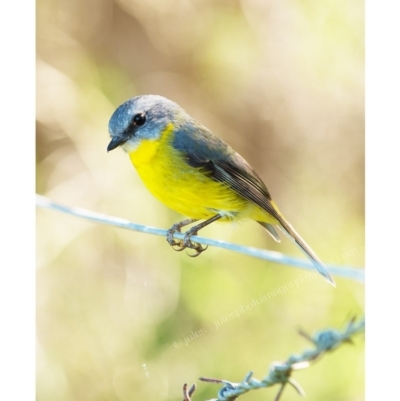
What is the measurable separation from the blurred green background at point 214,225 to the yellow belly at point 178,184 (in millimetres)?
193

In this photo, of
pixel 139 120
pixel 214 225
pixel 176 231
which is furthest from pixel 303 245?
pixel 139 120

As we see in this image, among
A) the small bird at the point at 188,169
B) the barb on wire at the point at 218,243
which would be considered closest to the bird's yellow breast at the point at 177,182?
the small bird at the point at 188,169

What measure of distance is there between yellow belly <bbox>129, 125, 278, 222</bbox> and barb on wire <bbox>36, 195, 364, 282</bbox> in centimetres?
14

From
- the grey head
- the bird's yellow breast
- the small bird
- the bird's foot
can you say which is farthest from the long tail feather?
the grey head

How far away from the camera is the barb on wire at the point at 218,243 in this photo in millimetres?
1777

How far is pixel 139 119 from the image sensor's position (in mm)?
2273

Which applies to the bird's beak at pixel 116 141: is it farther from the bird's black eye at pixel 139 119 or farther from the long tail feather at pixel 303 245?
the long tail feather at pixel 303 245

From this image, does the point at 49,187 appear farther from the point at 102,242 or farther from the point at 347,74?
the point at 347,74

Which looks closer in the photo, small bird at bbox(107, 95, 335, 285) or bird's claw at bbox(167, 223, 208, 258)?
small bird at bbox(107, 95, 335, 285)

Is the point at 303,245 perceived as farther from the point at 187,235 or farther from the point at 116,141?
the point at 116,141

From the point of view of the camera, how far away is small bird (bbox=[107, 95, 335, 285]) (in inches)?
88.6

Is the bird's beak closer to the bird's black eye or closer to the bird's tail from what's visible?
the bird's black eye

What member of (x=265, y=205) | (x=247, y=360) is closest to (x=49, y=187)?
(x=265, y=205)

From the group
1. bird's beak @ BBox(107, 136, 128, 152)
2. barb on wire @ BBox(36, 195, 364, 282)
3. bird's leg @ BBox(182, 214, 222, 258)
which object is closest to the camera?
barb on wire @ BBox(36, 195, 364, 282)
